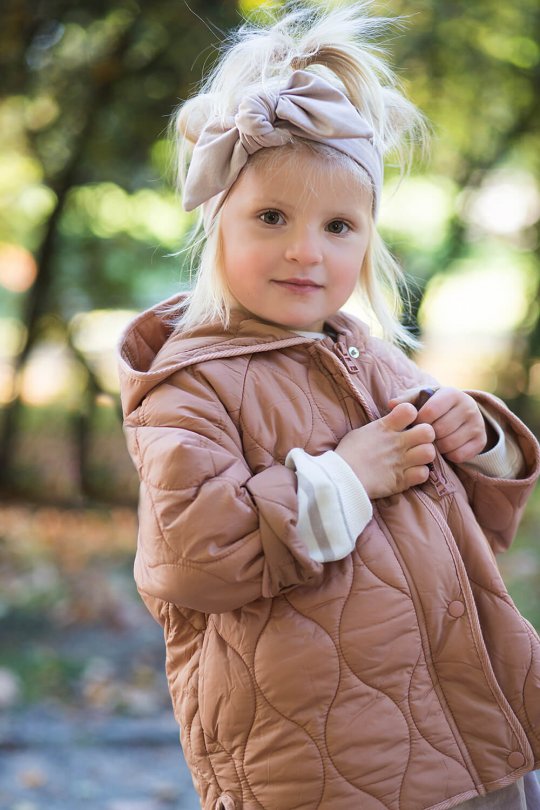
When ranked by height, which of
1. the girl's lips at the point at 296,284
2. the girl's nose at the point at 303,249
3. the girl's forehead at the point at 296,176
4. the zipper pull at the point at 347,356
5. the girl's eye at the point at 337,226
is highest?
the girl's forehead at the point at 296,176

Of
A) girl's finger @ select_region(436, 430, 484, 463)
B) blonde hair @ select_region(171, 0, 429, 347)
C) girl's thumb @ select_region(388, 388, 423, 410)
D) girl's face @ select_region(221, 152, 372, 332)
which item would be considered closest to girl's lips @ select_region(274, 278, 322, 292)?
girl's face @ select_region(221, 152, 372, 332)

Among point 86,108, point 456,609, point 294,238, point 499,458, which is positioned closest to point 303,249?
point 294,238

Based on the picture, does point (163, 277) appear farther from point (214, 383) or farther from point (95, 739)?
point (214, 383)

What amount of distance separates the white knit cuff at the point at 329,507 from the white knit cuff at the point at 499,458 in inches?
11.9

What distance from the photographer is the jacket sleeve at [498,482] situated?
169cm

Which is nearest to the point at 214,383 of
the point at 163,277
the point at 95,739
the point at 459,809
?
the point at 459,809

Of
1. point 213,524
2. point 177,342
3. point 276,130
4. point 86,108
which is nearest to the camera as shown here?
point 213,524

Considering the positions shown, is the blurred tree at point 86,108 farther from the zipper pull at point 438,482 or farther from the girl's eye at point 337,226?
the zipper pull at point 438,482

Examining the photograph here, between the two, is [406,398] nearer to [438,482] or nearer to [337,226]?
[438,482]

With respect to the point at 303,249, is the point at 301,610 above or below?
below

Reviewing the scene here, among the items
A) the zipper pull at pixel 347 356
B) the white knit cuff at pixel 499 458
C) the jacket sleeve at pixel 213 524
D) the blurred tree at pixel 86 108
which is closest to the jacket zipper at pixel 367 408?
the zipper pull at pixel 347 356

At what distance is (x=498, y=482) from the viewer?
1680 millimetres

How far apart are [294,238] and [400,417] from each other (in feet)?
1.14

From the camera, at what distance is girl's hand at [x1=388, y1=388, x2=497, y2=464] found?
163 cm
